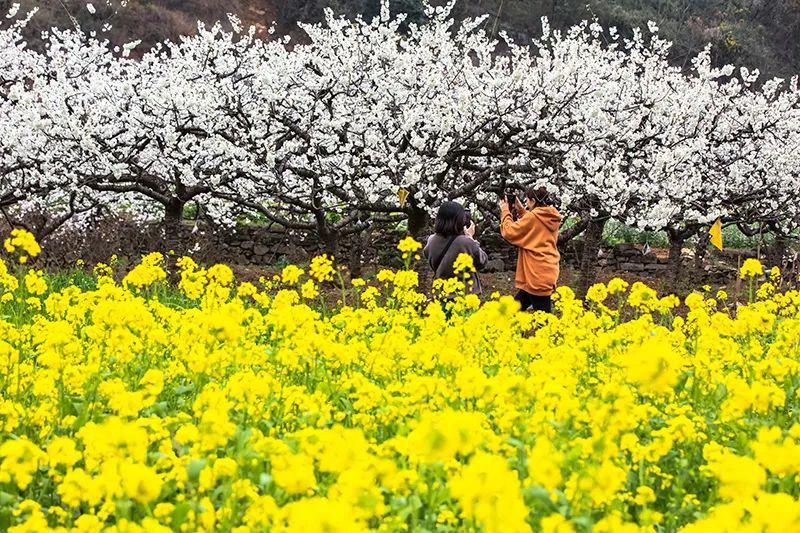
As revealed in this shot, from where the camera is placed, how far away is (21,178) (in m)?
12.4

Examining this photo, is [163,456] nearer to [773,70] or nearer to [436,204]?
[436,204]

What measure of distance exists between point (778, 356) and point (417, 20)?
1276 inches

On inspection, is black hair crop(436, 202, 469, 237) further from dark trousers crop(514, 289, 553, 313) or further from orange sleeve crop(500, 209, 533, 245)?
dark trousers crop(514, 289, 553, 313)

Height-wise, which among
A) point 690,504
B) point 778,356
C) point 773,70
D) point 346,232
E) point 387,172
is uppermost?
point 773,70

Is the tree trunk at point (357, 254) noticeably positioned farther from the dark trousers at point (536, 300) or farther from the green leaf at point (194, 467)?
the green leaf at point (194, 467)

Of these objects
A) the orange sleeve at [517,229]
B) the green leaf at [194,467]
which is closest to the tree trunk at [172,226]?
the orange sleeve at [517,229]

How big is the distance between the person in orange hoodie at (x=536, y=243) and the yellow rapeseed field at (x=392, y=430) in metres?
1.87

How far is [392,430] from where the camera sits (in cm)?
436

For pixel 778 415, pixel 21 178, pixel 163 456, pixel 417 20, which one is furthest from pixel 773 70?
pixel 163 456

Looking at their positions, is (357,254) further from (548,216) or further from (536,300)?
(548,216)

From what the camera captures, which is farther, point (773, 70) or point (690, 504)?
point (773, 70)

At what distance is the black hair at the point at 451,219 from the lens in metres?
8.11

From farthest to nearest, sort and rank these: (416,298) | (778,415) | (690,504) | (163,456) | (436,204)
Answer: (436,204) → (416,298) → (778,415) → (690,504) → (163,456)

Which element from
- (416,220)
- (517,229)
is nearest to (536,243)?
(517,229)
